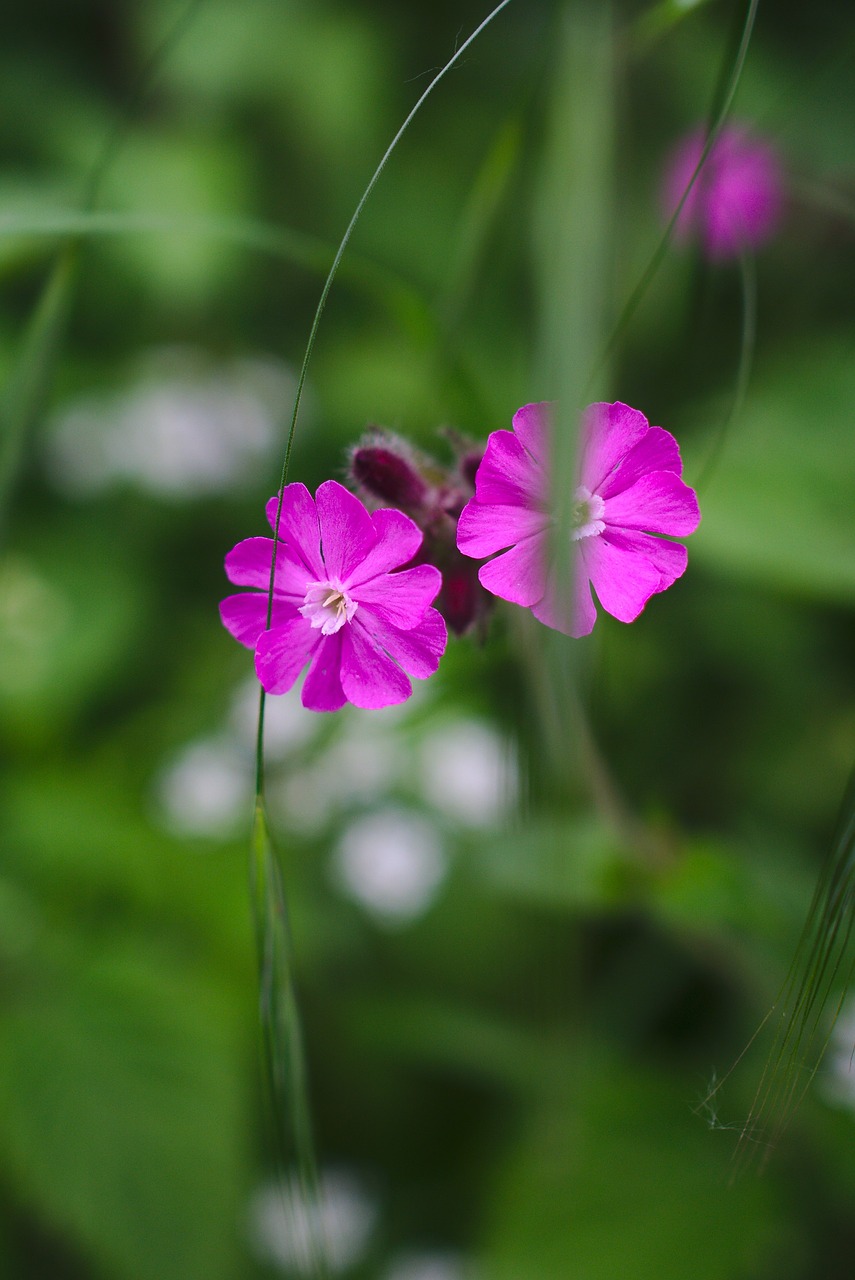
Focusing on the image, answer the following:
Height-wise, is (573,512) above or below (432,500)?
below

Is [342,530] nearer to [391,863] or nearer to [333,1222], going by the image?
[391,863]

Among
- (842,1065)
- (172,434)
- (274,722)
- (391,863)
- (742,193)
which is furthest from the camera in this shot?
(172,434)

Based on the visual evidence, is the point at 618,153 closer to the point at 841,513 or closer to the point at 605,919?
the point at 841,513

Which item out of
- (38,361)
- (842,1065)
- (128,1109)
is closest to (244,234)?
(38,361)

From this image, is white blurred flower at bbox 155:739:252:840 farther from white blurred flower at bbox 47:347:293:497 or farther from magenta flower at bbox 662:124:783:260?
magenta flower at bbox 662:124:783:260

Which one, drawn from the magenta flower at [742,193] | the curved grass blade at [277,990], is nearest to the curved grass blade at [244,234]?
the curved grass blade at [277,990]

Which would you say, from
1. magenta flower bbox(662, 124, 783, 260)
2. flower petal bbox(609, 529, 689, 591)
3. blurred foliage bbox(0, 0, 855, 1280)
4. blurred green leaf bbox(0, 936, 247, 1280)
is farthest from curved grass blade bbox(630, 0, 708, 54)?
blurred green leaf bbox(0, 936, 247, 1280)
